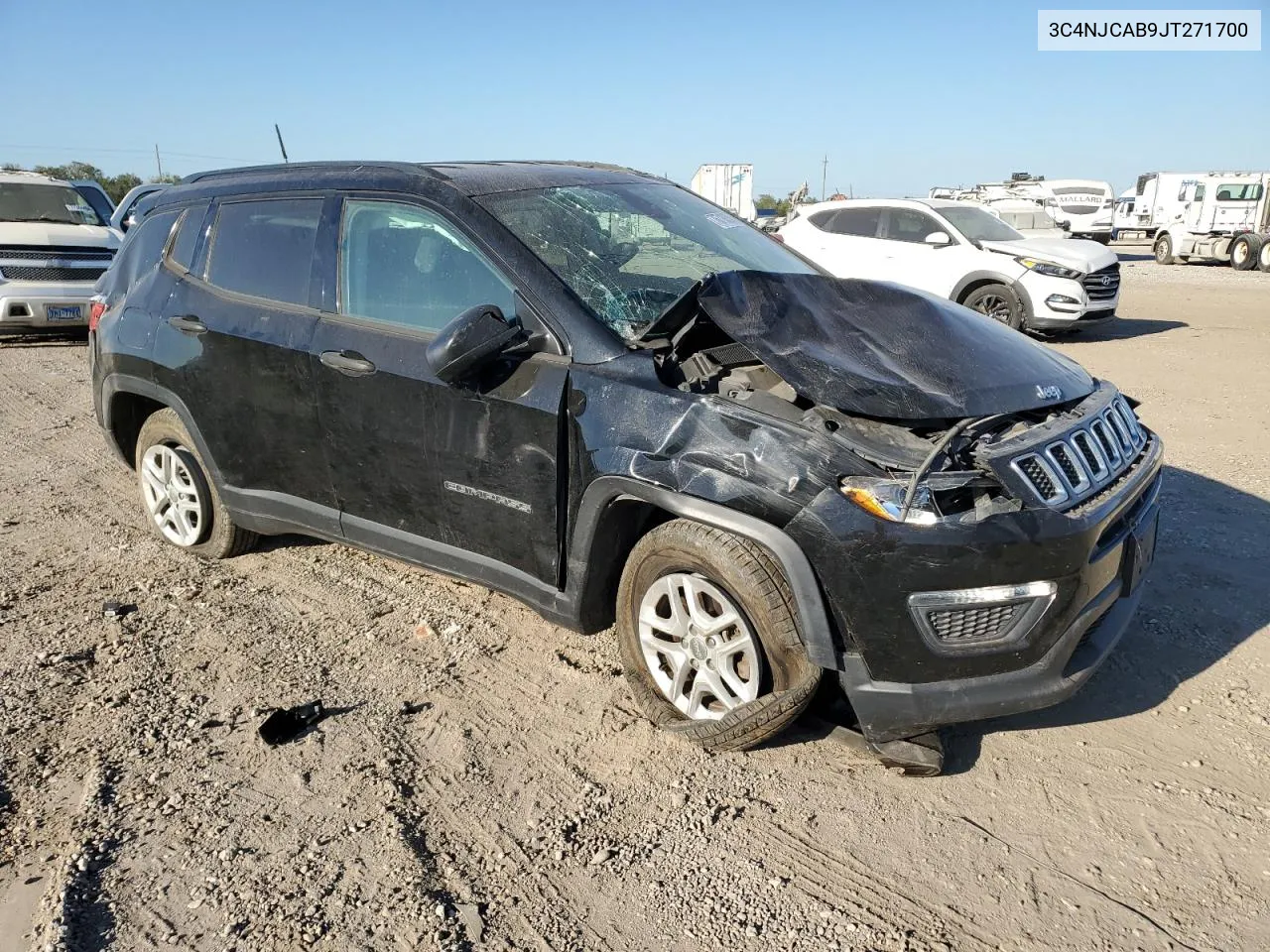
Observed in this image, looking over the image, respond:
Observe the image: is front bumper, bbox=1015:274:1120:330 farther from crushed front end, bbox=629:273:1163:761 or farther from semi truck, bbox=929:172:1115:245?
semi truck, bbox=929:172:1115:245

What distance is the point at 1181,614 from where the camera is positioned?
3.95m

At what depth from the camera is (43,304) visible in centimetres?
1106

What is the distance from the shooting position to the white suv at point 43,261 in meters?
11.0

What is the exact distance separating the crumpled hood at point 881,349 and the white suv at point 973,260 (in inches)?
314

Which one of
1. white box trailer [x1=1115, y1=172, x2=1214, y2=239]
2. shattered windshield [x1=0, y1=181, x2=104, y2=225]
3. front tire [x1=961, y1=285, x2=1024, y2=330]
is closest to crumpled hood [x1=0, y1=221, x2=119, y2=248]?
shattered windshield [x1=0, y1=181, x2=104, y2=225]

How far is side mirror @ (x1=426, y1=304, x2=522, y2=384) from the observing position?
305cm

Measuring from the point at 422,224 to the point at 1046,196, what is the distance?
34.8 metres

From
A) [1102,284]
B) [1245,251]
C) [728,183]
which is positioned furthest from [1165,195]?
[1102,284]

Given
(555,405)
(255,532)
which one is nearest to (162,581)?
(255,532)

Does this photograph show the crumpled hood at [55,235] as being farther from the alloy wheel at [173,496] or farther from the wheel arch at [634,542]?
the wheel arch at [634,542]

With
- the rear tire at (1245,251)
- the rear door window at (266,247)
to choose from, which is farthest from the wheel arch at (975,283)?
the rear tire at (1245,251)

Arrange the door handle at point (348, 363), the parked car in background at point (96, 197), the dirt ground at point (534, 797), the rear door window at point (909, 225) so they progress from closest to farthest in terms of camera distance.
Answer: the dirt ground at point (534, 797) → the door handle at point (348, 363) → the rear door window at point (909, 225) → the parked car in background at point (96, 197)

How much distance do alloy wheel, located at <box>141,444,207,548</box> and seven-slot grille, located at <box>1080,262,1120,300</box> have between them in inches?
410

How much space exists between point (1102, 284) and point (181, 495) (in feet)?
36.0
